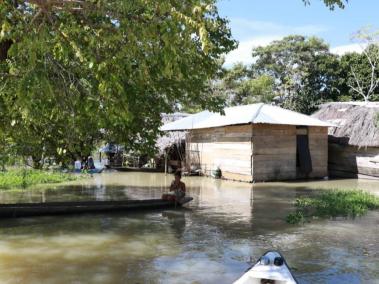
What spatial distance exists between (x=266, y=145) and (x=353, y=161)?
17.3 feet

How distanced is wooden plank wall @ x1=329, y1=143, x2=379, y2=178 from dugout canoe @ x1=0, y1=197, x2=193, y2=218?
42.7 ft

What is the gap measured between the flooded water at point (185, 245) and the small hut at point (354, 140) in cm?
956

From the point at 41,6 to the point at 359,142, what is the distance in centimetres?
2074

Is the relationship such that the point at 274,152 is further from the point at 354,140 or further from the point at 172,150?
the point at 172,150

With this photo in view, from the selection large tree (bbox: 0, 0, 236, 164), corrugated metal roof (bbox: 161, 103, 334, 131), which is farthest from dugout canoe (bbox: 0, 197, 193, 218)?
corrugated metal roof (bbox: 161, 103, 334, 131)

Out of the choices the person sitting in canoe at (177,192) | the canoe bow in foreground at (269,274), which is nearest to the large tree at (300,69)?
the person sitting in canoe at (177,192)

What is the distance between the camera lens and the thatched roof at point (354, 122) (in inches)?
928

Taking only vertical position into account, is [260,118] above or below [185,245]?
above

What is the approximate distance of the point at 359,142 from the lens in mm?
23906

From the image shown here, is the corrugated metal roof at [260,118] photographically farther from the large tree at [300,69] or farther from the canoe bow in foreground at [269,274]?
the canoe bow in foreground at [269,274]

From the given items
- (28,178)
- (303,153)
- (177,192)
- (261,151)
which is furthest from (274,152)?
(28,178)

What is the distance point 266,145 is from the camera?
2259 centimetres

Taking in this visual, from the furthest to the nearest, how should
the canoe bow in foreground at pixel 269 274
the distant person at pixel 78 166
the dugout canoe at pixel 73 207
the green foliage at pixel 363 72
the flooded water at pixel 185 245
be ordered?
the green foliage at pixel 363 72, the distant person at pixel 78 166, the dugout canoe at pixel 73 207, the flooded water at pixel 185 245, the canoe bow in foreground at pixel 269 274

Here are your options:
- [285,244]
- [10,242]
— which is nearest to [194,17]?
[285,244]
